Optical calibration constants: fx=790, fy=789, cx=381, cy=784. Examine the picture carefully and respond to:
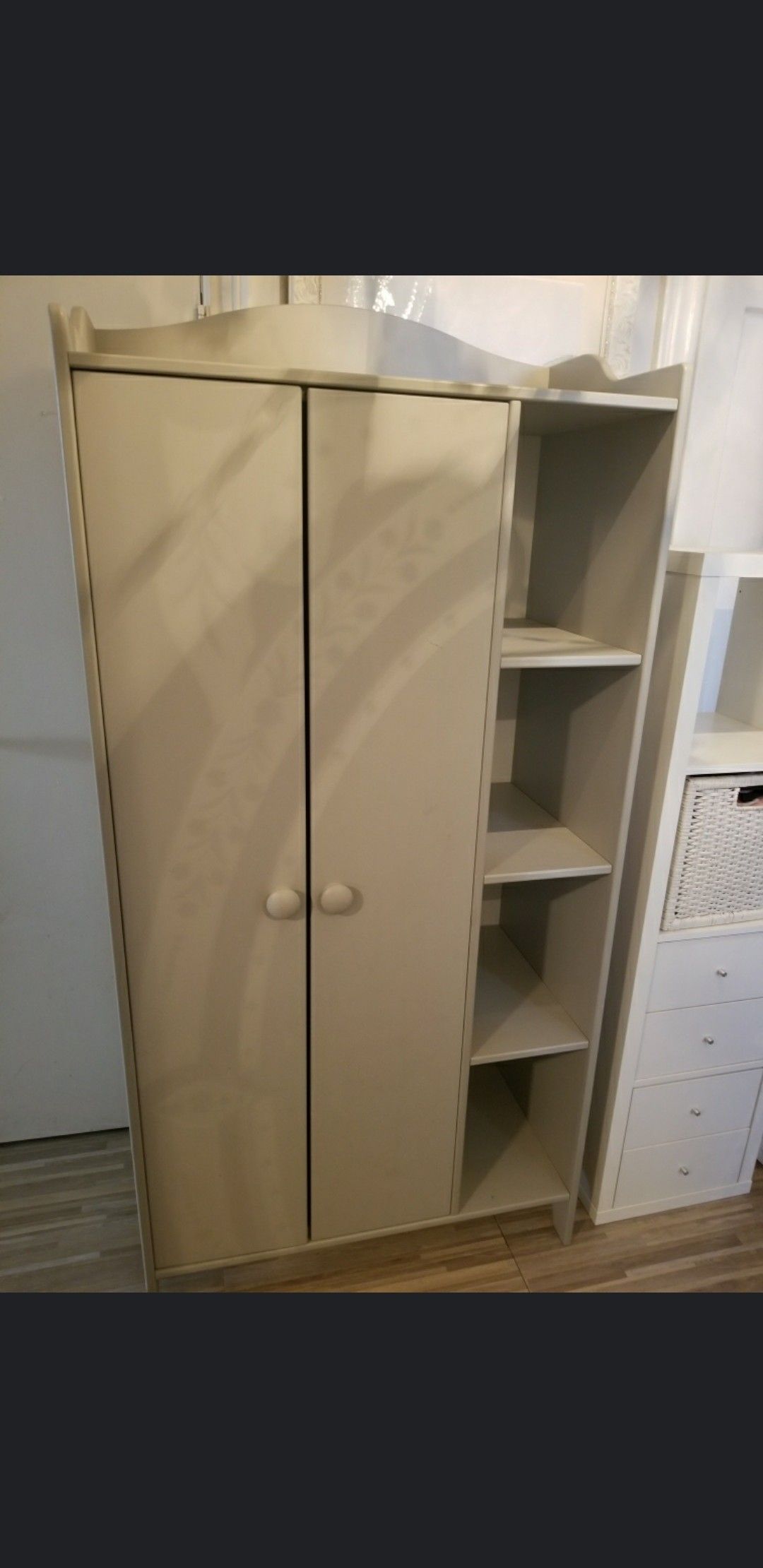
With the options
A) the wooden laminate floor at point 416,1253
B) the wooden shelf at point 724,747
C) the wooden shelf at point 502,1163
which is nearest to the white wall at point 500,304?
the wooden shelf at point 724,747

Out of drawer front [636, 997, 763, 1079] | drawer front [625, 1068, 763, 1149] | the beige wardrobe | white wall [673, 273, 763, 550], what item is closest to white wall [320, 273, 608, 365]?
the beige wardrobe

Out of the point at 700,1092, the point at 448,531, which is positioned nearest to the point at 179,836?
the point at 448,531

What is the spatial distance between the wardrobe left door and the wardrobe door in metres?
0.05

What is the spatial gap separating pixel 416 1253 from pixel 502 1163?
0.26 meters

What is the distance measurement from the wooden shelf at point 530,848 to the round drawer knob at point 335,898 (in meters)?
0.27

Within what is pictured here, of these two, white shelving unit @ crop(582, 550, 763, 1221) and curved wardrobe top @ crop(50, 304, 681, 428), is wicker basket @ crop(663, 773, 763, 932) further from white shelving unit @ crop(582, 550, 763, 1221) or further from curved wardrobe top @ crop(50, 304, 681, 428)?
curved wardrobe top @ crop(50, 304, 681, 428)

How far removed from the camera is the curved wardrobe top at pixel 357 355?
1182 millimetres

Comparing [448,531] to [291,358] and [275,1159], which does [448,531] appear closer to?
[291,358]

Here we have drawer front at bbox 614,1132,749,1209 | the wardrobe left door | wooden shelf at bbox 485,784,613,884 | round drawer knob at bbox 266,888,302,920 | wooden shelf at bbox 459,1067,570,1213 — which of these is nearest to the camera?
the wardrobe left door

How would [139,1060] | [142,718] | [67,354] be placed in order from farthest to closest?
[139,1060]
[142,718]
[67,354]

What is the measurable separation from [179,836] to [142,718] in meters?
0.20

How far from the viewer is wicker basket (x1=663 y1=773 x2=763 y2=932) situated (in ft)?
5.21

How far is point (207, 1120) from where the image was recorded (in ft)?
4.68

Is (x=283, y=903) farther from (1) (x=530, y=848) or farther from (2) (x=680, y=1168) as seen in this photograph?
(2) (x=680, y=1168)
